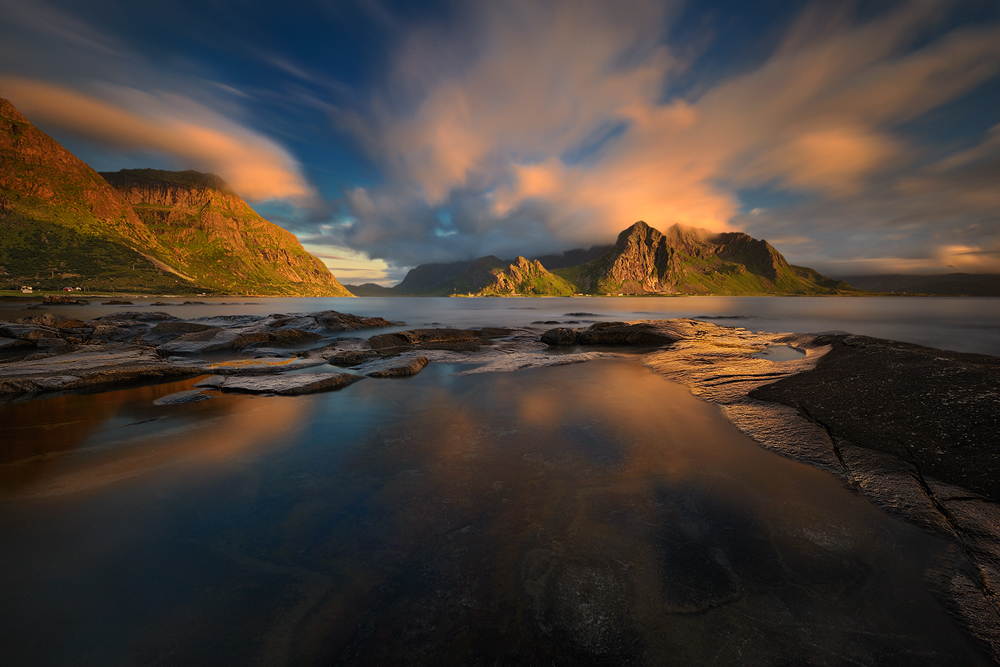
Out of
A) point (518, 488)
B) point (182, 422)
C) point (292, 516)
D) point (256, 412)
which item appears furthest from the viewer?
point (256, 412)

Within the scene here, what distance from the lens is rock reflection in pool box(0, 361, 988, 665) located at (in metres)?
3.50

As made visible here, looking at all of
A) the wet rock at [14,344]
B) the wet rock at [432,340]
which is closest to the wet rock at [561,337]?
the wet rock at [432,340]

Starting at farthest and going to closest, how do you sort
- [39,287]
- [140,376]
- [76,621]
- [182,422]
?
[39,287] → [140,376] → [182,422] → [76,621]

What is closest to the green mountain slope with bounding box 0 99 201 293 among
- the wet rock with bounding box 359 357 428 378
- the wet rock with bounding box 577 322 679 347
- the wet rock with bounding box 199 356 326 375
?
the wet rock with bounding box 199 356 326 375

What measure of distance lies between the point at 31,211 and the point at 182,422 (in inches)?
11291

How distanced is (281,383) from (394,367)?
4543 mm

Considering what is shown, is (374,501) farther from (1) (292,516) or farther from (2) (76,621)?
(2) (76,621)

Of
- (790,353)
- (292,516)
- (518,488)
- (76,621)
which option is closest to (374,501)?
(292,516)

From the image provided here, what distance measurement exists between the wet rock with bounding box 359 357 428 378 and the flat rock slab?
1.43 meters

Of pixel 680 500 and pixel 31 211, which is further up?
pixel 31 211

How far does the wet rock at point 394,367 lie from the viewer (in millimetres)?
15467

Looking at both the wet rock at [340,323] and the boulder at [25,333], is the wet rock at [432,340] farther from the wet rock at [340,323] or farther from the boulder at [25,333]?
the boulder at [25,333]

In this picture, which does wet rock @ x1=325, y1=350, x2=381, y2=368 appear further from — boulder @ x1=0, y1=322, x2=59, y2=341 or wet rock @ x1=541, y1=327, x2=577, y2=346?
boulder @ x1=0, y1=322, x2=59, y2=341

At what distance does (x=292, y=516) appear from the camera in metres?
5.65
